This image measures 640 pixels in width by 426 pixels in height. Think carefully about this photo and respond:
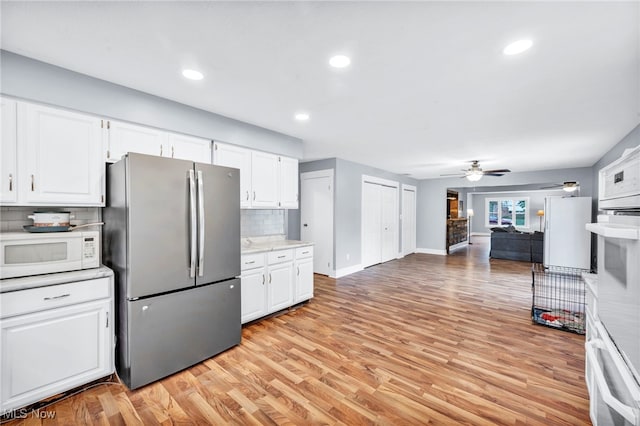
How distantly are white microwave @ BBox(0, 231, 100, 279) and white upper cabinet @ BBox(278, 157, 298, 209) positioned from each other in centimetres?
218

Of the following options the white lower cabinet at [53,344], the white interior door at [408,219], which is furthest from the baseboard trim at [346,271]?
the white lower cabinet at [53,344]

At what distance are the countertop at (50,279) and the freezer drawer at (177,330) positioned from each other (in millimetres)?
327

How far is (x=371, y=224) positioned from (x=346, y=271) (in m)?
1.42

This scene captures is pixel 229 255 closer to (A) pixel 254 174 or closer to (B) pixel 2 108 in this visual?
(A) pixel 254 174

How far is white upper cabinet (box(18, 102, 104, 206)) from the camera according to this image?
200 cm

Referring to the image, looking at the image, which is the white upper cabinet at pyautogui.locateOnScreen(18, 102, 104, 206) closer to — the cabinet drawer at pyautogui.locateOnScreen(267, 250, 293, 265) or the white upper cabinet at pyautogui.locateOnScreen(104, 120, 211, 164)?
the white upper cabinet at pyautogui.locateOnScreen(104, 120, 211, 164)

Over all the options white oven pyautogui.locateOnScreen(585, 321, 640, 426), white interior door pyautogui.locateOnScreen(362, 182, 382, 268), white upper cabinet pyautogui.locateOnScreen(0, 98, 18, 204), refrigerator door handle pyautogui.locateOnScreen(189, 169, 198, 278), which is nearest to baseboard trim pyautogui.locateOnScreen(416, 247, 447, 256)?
white interior door pyautogui.locateOnScreen(362, 182, 382, 268)

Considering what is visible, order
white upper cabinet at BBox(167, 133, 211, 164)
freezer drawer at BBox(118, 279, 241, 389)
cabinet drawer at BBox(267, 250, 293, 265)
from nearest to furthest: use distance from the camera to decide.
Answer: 1. freezer drawer at BBox(118, 279, 241, 389)
2. white upper cabinet at BBox(167, 133, 211, 164)
3. cabinet drawer at BBox(267, 250, 293, 265)

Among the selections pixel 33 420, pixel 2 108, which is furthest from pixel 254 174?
pixel 33 420

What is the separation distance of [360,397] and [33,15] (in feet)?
10.4

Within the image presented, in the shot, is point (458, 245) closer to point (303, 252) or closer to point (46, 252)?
point (303, 252)

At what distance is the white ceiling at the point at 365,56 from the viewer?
59.6 inches

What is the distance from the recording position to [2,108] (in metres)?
1.91

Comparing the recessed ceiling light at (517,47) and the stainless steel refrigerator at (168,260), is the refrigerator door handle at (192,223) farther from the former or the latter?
the recessed ceiling light at (517,47)
